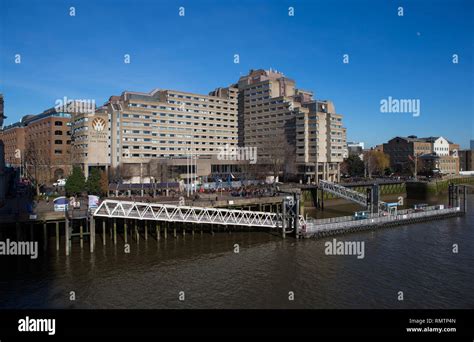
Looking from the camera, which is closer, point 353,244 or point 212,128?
point 353,244

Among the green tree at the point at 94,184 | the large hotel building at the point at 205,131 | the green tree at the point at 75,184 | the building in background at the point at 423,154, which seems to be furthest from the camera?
the building in background at the point at 423,154

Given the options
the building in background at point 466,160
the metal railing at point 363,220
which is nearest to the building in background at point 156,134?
the metal railing at point 363,220

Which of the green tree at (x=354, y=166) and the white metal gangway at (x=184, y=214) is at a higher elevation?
the green tree at (x=354, y=166)

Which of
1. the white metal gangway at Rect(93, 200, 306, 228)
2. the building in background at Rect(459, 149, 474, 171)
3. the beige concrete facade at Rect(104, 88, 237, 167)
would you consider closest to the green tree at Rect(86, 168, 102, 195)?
the white metal gangway at Rect(93, 200, 306, 228)

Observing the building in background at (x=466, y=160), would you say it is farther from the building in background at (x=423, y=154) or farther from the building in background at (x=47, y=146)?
the building in background at (x=47, y=146)

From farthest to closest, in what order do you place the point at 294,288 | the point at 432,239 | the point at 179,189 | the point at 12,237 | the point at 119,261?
the point at 179,189
the point at 432,239
the point at 12,237
the point at 119,261
the point at 294,288

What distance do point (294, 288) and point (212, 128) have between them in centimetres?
8580

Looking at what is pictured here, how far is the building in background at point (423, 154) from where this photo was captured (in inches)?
4820

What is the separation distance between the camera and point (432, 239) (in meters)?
37.1

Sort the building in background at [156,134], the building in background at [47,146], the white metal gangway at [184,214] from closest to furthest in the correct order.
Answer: the white metal gangway at [184,214], the building in background at [156,134], the building in background at [47,146]

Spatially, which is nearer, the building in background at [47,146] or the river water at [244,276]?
the river water at [244,276]

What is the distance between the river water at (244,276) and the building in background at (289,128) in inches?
1843
